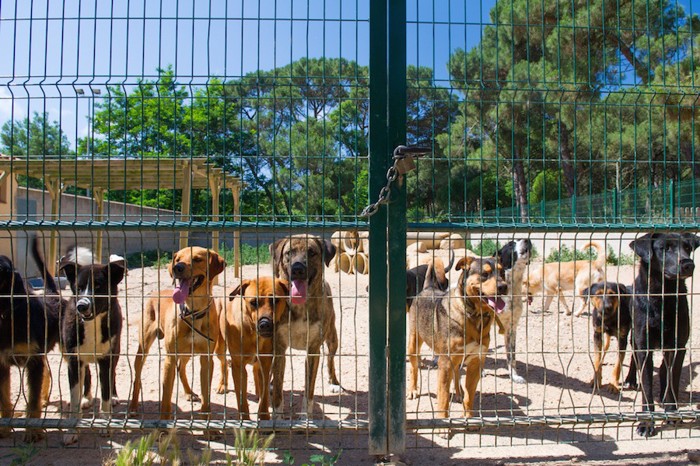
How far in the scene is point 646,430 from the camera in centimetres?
442

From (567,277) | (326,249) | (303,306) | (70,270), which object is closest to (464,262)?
(326,249)

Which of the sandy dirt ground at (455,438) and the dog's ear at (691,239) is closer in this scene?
the sandy dirt ground at (455,438)

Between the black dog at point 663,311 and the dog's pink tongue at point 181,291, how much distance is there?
370 cm

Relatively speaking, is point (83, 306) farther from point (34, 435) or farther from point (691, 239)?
point (691, 239)

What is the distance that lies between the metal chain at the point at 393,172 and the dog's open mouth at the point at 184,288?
1.66 m

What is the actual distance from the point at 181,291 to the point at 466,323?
2.43 meters

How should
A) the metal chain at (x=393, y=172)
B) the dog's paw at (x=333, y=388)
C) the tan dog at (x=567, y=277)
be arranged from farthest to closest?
the tan dog at (x=567, y=277) < the dog's paw at (x=333, y=388) < the metal chain at (x=393, y=172)

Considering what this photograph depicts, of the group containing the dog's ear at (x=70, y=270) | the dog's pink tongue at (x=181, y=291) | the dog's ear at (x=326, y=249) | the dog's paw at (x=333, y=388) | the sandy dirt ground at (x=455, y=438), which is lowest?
the dog's paw at (x=333, y=388)

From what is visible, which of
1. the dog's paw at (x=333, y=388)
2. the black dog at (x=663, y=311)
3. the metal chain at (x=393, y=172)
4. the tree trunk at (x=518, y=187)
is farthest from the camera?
the dog's paw at (x=333, y=388)

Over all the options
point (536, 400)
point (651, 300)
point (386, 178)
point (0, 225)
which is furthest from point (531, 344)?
point (0, 225)

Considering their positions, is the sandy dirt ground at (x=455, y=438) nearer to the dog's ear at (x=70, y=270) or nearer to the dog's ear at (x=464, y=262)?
the dog's ear at (x=70, y=270)

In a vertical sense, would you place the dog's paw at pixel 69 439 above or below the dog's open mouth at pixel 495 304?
below

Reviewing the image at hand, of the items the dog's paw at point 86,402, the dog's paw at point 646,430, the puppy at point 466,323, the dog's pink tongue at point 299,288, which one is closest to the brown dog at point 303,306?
the dog's pink tongue at point 299,288

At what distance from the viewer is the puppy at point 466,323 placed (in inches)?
184
